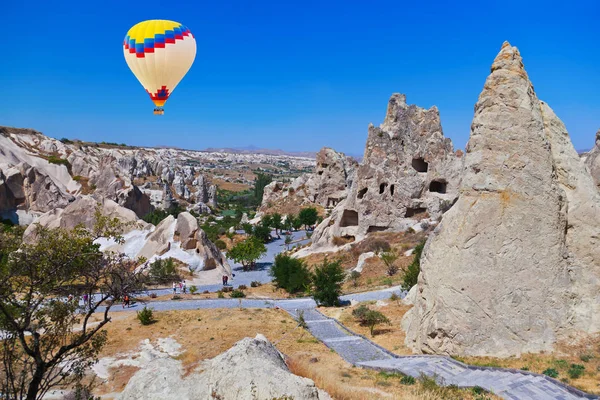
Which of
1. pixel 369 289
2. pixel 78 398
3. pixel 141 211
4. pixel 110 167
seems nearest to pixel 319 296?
pixel 369 289

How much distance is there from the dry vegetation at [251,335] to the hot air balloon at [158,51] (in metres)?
10.2

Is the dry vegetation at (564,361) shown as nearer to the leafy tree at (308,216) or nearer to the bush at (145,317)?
the bush at (145,317)

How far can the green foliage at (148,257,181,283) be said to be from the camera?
25.2 m

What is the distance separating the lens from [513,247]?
34.5 ft

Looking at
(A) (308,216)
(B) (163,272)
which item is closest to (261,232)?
(A) (308,216)

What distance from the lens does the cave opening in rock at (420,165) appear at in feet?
108

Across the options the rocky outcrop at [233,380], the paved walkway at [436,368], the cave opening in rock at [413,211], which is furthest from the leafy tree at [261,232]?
the rocky outcrop at [233,380]

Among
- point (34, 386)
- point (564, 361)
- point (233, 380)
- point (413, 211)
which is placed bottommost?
point (564, 361)

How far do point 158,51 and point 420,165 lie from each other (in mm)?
21089

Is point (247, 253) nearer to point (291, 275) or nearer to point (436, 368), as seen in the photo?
point (291, 275)

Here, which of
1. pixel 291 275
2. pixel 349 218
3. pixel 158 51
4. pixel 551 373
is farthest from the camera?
pixel 349 218

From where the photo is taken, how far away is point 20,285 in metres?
6.43

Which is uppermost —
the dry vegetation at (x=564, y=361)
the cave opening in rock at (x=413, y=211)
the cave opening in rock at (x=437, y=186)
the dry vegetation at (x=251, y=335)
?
the cave opening in rock at (x=437, y=186)

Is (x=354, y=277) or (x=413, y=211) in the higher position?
(x=413, y=211)
